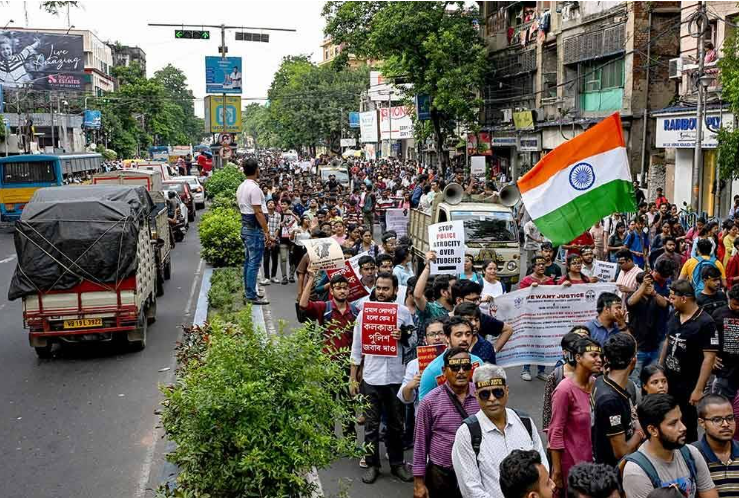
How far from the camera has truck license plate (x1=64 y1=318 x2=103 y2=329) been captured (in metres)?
11.9

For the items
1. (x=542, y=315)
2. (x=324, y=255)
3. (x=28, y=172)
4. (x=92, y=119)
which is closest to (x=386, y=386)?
(x=542, y=315)

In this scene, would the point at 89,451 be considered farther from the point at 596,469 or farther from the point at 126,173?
the point at 126,173

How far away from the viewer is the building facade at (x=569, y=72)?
1193 inches

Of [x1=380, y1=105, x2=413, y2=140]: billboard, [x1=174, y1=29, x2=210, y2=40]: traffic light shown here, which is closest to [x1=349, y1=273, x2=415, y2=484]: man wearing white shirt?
[x1=174, y1=29, x2=210, y2=40]: traffic light

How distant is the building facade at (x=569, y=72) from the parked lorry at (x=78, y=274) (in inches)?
849

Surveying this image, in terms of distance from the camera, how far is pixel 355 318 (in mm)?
8125

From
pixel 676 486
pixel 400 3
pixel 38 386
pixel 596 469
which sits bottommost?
pixel 38 386

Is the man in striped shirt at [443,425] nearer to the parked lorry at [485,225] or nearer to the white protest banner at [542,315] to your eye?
the white protest banner at [542,315]

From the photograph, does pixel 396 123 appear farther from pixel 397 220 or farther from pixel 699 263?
pixel 699 263

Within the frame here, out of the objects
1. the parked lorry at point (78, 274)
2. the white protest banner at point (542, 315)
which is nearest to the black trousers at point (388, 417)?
the white protest banner at point (542, 315)

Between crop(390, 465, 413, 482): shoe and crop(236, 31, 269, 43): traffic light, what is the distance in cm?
2612

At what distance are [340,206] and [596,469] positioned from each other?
58.2 ft

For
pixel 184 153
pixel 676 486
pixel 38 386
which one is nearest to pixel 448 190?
pixel 38 386

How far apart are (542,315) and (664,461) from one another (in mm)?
4874
